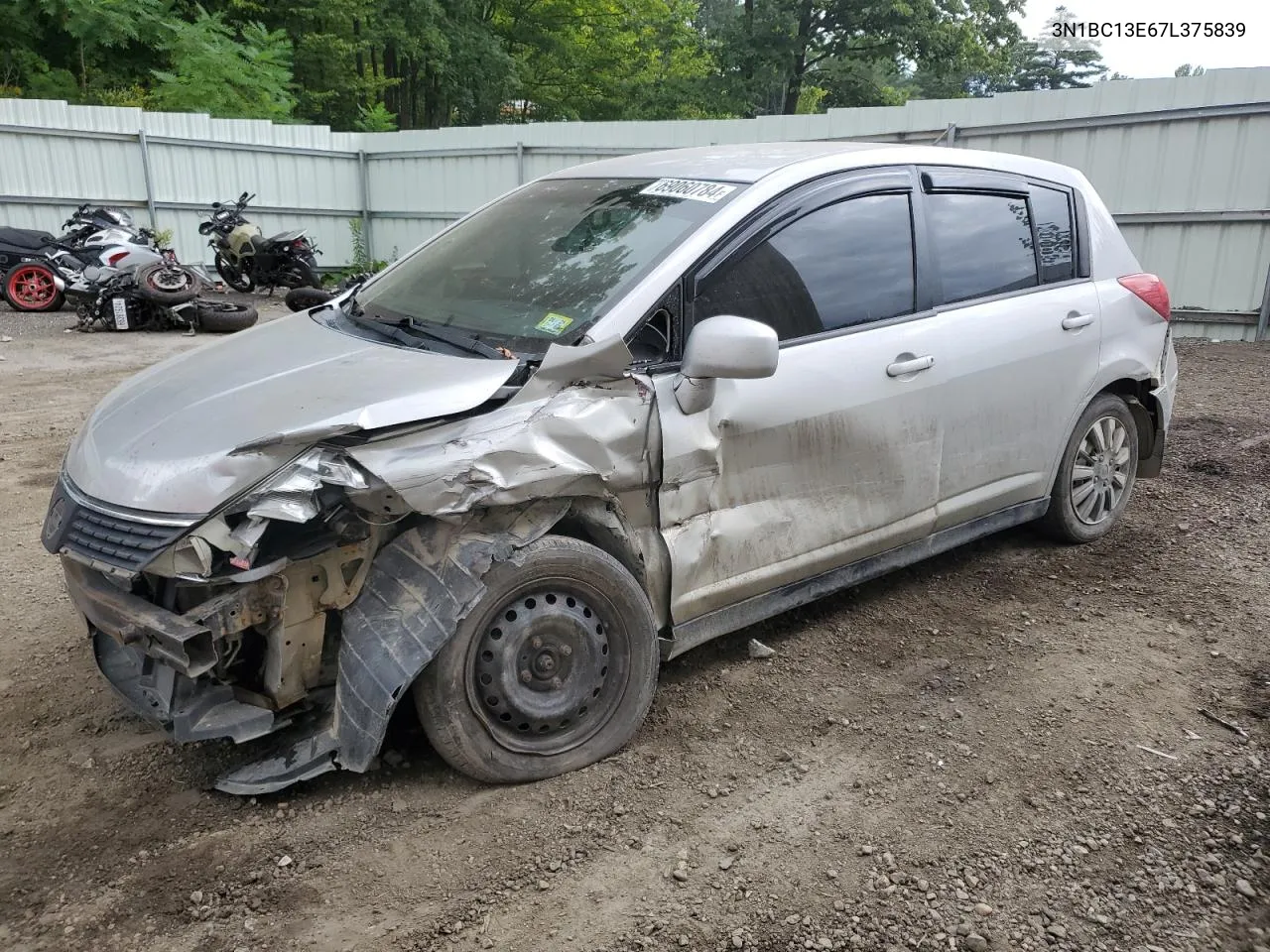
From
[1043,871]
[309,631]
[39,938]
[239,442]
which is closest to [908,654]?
[1043,871]

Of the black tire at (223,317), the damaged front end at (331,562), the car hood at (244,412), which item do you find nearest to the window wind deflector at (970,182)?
the damaged front end at (331,562)

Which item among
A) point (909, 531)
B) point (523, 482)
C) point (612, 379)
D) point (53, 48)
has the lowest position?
point (909, 531)

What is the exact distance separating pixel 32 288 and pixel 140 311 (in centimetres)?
214

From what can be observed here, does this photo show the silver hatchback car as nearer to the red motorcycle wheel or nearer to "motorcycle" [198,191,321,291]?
the red motorcycle wheel

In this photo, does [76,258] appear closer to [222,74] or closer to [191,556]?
[222,74]

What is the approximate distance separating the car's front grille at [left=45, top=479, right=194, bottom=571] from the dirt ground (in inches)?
30.4

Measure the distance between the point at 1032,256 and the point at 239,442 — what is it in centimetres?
331

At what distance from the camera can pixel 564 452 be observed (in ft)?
8.84

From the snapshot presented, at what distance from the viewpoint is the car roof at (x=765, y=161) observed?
3.46 metres

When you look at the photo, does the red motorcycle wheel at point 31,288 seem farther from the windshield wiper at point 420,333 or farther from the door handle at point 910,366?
the door handle at point 910,366

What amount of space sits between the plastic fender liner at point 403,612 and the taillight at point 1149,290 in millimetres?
3343

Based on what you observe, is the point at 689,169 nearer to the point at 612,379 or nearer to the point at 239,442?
the point at 612,379

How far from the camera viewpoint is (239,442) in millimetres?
2500

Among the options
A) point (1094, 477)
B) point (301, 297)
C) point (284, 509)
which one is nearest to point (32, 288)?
point (301, 297)
